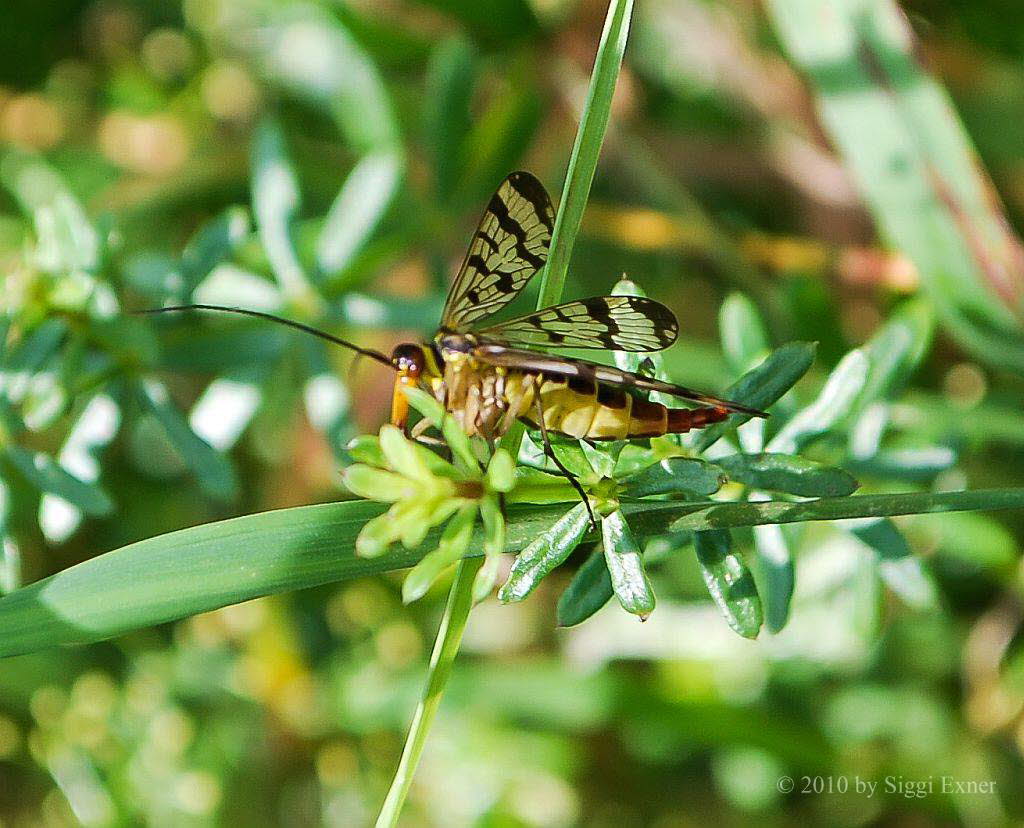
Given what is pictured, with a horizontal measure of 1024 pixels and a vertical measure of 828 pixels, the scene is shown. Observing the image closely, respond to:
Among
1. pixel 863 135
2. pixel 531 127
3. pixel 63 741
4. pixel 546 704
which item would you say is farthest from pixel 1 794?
pixel 863 135

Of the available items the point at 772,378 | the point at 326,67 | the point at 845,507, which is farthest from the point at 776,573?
the point at 326,67

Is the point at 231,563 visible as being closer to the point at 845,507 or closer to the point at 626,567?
the point at 626,567

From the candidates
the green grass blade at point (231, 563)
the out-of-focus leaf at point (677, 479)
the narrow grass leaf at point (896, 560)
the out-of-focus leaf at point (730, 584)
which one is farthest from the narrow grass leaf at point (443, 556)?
the narrow grass leaf at point (896, 560)

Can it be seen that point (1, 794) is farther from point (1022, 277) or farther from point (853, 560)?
point (1022, 277)

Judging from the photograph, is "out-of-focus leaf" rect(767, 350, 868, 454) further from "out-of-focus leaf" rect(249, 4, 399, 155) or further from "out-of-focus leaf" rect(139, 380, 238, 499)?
"out-of-focus leaf" rect(249, 4, 399, 155)

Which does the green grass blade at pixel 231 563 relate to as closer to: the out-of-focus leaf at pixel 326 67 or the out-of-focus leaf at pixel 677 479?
the out-of-focus leaf at pixel 677 479

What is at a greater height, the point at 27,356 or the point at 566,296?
the point at 27,356
